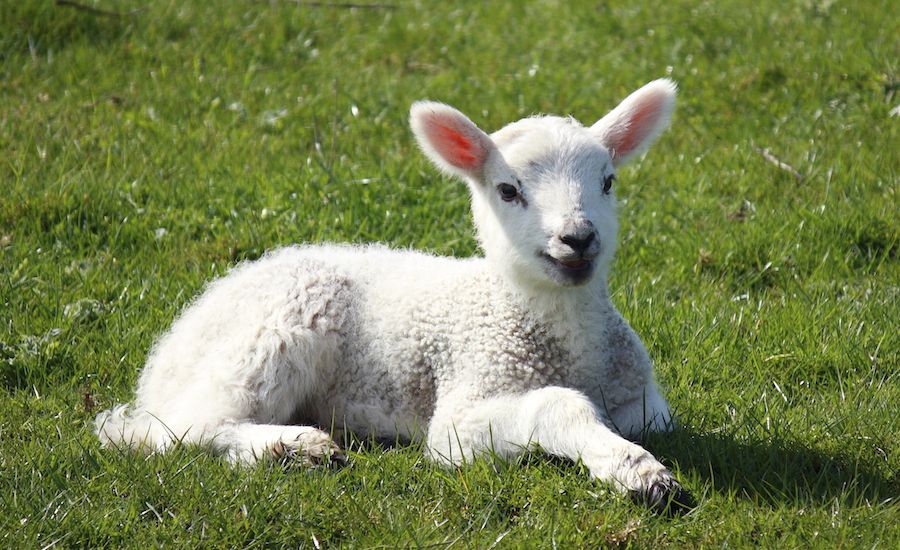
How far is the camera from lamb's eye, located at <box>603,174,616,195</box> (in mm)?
5605

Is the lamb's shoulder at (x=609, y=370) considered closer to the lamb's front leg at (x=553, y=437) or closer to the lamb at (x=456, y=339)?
the lamb at (x=456, y=339)

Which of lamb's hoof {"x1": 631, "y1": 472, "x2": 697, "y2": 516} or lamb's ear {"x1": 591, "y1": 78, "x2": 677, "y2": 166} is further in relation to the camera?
lamb's ear {"x1": 591, "y1": 78, "x2": 677, "y2": 166}

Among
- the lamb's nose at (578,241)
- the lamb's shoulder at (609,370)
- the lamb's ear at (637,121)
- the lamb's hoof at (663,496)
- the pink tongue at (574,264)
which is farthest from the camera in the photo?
the lamb's ear at (637,121)

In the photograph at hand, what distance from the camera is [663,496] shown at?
4.79 metres

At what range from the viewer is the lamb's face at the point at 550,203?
17.3 ft

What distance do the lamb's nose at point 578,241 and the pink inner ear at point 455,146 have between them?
78 cm

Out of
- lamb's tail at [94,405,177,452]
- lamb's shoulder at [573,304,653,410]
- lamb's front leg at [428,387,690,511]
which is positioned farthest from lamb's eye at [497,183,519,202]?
lamb's tail at [94,405,177,452]

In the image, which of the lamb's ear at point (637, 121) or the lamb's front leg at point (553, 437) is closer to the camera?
the lamb's front leg at point (553, 437)

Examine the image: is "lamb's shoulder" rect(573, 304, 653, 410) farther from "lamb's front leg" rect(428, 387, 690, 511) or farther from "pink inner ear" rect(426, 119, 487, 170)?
"pink inner ear" rect(426, 119, 487, 170)

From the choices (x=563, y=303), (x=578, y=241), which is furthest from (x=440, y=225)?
(x=578, y=241)

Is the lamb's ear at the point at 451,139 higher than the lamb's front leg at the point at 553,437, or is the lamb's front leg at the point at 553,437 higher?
the lamb's ear at the point at 451,139

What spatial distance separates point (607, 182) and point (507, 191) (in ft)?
1.47

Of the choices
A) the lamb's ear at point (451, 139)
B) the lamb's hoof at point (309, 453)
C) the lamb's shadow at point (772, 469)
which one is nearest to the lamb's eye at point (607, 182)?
the lamb's ear at point (451, 139)

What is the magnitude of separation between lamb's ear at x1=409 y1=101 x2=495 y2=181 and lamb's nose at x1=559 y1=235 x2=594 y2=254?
2.47 feet
